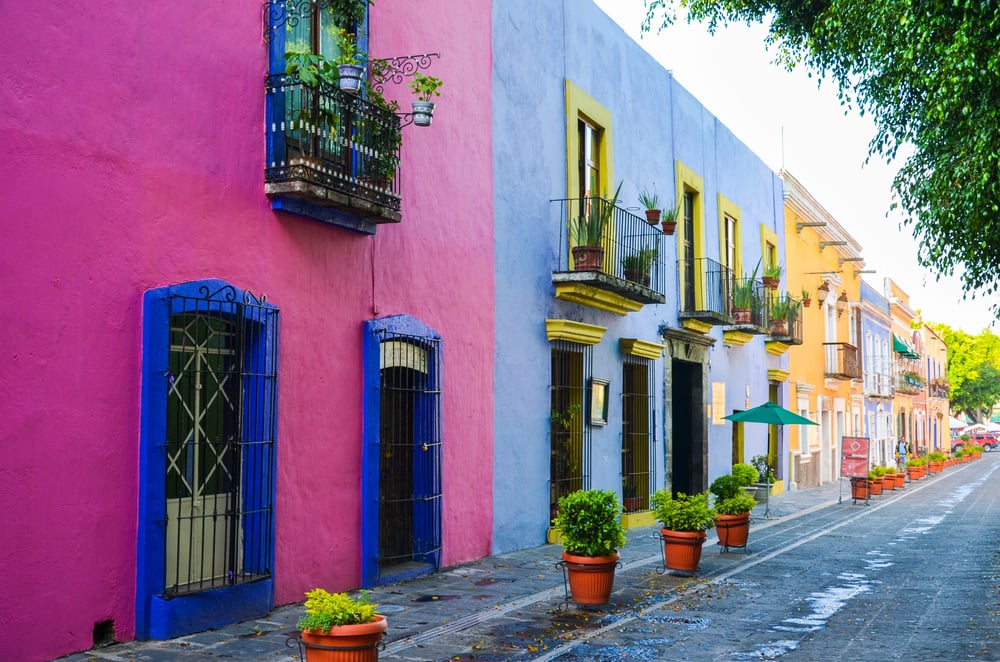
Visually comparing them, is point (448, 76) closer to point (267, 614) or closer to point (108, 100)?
point (108, 100)

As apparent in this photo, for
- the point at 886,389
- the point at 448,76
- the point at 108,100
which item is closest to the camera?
the point at 108,100

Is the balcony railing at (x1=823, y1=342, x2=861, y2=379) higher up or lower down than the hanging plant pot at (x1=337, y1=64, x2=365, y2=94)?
lower down

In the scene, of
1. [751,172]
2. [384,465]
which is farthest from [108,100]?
[751,172]

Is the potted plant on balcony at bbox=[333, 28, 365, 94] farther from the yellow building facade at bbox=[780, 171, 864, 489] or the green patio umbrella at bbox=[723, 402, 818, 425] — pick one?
the yellow building facade at bbox=[780, 171, 864, 489]

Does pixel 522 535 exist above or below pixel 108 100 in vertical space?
below

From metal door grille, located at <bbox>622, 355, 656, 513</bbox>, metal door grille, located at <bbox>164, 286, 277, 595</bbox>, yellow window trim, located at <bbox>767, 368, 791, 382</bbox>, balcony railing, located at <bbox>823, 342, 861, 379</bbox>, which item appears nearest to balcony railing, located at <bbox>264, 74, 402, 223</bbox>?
metal door grille, located at <bbox>164, 286, 277, 595</bbox>

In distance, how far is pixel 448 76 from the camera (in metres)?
11.5

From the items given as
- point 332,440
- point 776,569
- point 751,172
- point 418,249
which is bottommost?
point 776,569

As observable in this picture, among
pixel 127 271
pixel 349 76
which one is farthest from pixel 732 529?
pixel 127 271

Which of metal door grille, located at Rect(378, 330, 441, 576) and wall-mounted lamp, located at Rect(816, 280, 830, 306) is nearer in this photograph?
metal door grille, located at Rect(378, 330, 441, 576)

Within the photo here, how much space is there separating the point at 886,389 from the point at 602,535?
3653 cm

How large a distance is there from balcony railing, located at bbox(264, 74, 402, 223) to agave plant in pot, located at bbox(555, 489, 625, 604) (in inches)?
129

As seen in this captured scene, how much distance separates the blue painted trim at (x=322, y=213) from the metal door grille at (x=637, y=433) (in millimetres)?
7311

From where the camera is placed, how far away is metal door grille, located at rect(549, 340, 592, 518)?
13.8m
